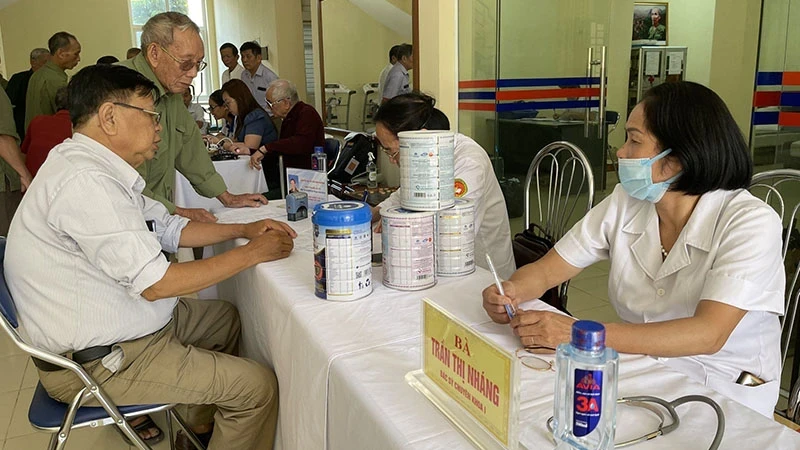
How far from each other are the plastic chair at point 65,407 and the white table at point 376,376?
37 centimetres

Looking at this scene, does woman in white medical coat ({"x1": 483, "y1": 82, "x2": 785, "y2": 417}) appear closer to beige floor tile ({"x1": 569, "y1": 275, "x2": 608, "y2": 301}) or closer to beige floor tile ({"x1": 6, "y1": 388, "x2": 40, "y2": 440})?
beige floor tile ({"x1": 6, "y1": 388, "x2": 40, "y2": 440})

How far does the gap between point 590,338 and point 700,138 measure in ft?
Result: 2.36

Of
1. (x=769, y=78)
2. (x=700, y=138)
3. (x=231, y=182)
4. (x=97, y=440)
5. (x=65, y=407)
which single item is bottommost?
(x=97, y=440)

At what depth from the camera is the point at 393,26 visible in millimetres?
4395

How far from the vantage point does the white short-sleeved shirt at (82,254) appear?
1306 millimetres

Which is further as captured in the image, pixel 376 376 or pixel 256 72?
pixel 256 72

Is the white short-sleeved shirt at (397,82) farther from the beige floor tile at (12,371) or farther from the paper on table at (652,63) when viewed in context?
the paper on table at (652,63)

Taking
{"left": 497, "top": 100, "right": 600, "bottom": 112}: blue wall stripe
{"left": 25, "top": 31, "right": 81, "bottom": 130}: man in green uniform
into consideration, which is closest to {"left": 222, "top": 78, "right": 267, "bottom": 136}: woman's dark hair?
{"left": 25, "top": 31, "right": 81, "bottom": 130}: man in green uniform

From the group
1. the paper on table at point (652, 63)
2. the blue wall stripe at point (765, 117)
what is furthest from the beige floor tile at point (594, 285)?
the paper on table at point (652, 63)

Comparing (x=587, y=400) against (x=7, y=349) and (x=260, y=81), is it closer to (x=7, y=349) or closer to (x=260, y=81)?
(x=7, y=349)

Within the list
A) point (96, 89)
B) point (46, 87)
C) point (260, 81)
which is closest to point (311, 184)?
point (96, 89)

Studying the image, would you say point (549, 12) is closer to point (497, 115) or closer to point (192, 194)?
point (497, 115)

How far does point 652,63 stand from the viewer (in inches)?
259

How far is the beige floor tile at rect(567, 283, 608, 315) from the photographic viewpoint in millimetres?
3213
